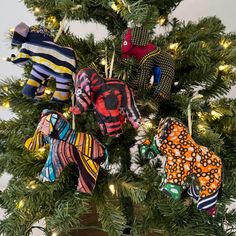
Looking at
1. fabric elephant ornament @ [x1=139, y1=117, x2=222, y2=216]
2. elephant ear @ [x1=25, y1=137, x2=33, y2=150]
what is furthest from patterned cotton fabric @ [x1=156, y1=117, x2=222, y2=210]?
elephant ear @ [x1=25, y1=137, x2=33, y2=150]

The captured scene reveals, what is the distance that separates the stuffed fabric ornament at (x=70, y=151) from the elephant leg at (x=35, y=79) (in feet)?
0.18

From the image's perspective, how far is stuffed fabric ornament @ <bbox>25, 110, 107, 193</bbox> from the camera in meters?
0.53

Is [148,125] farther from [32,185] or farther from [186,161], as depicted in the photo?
[32,185]

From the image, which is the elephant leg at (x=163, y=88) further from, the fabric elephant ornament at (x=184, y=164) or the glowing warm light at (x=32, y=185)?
the glowing warm light at (x=32, y=185)

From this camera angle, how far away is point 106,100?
19.9 inches

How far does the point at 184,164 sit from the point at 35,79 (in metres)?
0.27

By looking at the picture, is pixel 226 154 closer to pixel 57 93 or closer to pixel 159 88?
pixel 159 88

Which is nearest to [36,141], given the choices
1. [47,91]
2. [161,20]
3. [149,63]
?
[47,91]

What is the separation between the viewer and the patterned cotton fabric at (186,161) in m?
0.52

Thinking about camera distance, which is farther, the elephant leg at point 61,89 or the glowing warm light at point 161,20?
the glowing warm light at point 161,20

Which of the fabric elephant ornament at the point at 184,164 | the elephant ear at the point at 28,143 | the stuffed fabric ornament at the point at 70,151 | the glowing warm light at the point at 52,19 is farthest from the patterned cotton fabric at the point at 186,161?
the glowing warm light at the point at 52,19

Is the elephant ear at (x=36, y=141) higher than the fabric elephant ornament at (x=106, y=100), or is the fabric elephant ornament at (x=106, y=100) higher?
the fabric elephant ornament at (x=106, y=100)

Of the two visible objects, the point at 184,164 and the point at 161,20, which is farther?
the point at 161,20

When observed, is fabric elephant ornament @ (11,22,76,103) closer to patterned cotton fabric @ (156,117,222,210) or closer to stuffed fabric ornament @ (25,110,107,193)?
stuffed fabric ornament @ (25,110,107,193)
